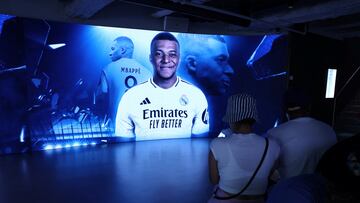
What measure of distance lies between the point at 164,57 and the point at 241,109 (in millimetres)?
4461

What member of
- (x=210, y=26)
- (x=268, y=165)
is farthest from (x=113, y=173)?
(x=210, y=26)

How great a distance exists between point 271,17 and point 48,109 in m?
4.33

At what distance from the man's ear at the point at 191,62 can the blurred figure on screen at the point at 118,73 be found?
1132mm

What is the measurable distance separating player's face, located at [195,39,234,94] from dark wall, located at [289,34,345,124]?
5.13 feet

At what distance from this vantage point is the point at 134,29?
5.65 meters

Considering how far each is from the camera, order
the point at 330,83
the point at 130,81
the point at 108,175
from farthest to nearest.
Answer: the point at 330,83 → the point at 130,81 → the point at 108,175

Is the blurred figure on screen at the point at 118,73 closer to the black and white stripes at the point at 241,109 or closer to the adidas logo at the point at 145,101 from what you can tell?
the adidas logo at the point at 145,101

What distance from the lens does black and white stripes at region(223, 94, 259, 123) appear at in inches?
62.8

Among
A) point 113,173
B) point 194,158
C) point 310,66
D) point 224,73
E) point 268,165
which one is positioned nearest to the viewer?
point 268,165

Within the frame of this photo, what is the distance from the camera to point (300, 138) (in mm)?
1782

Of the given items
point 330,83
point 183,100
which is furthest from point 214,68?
point 330,83

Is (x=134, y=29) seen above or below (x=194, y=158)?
above

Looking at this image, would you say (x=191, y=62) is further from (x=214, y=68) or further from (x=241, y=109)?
(x=241, y=109)

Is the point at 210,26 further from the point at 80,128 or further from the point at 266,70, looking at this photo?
the point at 80,128
